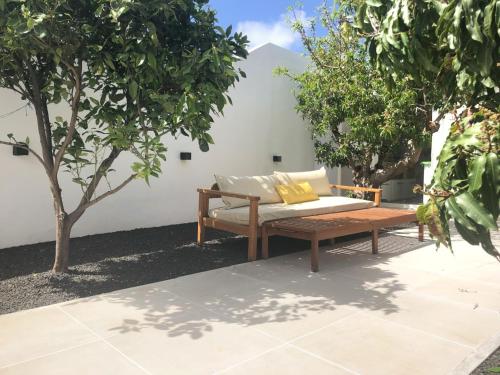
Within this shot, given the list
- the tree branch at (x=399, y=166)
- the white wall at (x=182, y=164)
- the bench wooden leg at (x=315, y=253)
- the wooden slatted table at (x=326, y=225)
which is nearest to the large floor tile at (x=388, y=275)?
the bench wooden leg at (x=315, y=253)

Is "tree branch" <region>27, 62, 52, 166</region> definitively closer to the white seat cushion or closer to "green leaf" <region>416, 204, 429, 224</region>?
the white seat cushion

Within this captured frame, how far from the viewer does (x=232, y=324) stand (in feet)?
10.3

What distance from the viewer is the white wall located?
204 inches

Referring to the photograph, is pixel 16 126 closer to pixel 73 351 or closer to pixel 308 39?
pixel 73 351

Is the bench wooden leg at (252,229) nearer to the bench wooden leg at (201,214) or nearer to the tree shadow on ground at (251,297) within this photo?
the tree shadow on ground at (251,297)

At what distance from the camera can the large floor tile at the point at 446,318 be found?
3.02 metres

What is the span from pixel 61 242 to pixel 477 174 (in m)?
3.84

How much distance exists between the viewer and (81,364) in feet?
8.23

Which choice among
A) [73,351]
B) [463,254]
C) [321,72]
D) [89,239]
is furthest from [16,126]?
[463,254]

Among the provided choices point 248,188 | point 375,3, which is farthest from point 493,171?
point 248,188

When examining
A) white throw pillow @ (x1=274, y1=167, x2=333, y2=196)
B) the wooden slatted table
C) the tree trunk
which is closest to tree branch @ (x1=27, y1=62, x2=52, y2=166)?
the tree trunk

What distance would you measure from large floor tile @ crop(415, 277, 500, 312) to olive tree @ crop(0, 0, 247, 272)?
2.54m

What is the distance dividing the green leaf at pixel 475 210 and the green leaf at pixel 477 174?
42 millimetres

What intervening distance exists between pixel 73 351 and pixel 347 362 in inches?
66.5
